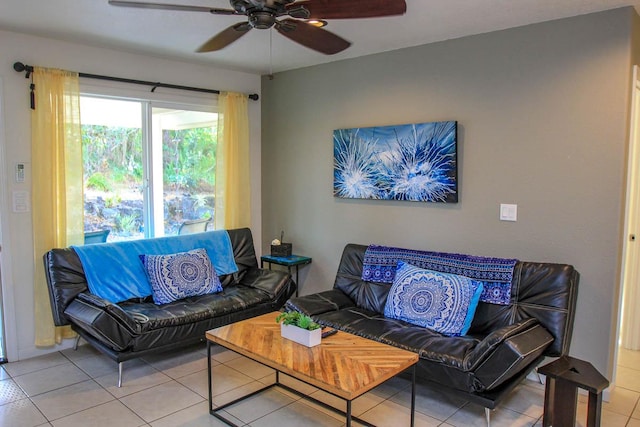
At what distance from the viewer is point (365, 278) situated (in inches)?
149

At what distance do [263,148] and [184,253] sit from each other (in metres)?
1.59

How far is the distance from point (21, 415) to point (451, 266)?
115 inches

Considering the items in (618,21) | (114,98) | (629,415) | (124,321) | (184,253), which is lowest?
(629,415)

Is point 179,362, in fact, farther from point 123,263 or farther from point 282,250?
point 282,250

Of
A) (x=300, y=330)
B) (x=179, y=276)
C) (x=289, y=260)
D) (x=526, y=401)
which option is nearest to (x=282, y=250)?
(x=289, y=260)

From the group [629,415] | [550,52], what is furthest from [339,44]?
[629,415]

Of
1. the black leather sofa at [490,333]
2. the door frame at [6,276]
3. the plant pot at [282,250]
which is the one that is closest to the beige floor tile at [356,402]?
the black leather sofa at [490,333]

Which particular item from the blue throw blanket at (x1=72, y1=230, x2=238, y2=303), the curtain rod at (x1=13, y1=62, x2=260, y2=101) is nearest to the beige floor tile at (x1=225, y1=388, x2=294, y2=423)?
the blue throw blanket at (x1=72, y1=230, x2=238, y2=303)

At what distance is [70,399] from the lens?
295 cm

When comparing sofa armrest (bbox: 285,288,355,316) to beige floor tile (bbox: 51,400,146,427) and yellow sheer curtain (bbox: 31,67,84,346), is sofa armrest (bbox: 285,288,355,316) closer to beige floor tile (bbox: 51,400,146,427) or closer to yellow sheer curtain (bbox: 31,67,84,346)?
beige floor tile (bbox: 51,400,146,427)

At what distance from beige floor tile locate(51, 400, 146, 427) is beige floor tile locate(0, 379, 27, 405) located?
0.49 m

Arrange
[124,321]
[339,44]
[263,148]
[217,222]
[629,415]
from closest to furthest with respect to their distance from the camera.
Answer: [339,44] < [629,415] < [124,321] < [217,222] < [263,148]

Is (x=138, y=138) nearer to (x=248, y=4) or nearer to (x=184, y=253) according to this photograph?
(x=184, y=253)

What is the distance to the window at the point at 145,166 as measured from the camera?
3947mm
